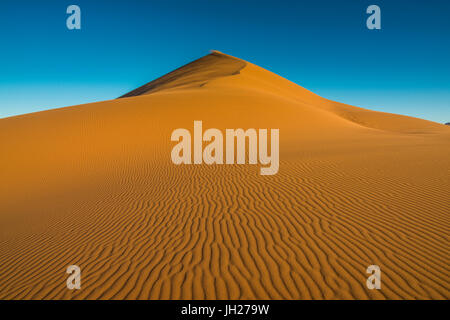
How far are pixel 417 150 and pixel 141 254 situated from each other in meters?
12.4

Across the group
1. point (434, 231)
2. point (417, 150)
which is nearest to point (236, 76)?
point (417, 150)

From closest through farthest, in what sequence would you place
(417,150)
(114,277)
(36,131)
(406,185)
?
(114,277), (406,185), (417,150), (36,131)

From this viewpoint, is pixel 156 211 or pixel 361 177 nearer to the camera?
pixel 156 211

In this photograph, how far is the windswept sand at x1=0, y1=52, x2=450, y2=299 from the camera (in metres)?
3.64

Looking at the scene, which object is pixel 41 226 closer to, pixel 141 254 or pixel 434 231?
pixel 141 254

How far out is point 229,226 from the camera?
208 inches

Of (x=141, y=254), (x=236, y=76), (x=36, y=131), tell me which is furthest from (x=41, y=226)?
(x=236, y=76)

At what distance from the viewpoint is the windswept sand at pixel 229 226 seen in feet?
12.0

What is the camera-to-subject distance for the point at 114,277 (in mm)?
3916

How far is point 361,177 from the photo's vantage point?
786 cm
